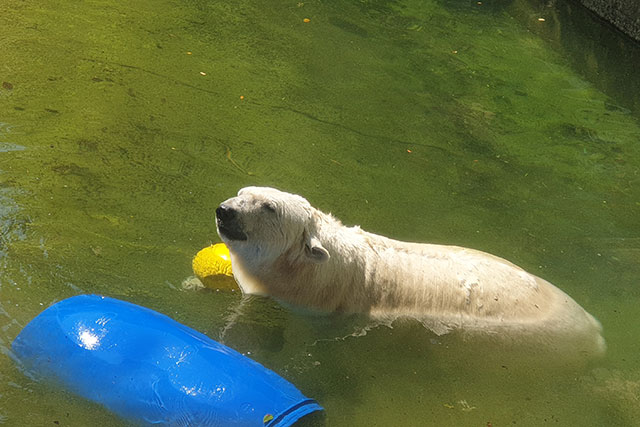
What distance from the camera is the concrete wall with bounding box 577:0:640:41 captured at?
10656mm

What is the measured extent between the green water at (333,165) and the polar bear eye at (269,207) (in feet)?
2.38

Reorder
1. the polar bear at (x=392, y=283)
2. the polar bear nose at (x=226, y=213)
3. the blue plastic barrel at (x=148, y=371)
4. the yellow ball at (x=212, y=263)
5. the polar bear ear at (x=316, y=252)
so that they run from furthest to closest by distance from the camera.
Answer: the yellow ball at (x=212, y=263) < the polar bear at (x=392, y=283) < the polar bear ear at (x=316, y=252) < the polar bear nose at (x=226, y=213) < the blue plastic barrel at (x=148, y=371)

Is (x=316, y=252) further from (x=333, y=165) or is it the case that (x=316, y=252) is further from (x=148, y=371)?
(x=333, y=165)

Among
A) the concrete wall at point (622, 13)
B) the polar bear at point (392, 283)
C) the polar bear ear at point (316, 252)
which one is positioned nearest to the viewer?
the polar bear ear at point (316, 252)

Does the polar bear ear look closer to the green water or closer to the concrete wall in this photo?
the green water

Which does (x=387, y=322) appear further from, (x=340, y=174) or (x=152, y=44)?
(x=152, y=44)

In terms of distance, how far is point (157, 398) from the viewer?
3863 mm

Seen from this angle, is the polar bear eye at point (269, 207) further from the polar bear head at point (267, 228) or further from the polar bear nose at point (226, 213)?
the polar bear nose at point (226, 213)

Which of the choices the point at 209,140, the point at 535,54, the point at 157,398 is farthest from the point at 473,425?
the point at 535,54

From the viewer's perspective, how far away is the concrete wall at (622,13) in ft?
35.0

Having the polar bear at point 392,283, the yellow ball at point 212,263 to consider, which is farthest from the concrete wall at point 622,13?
the yellow ball at point 212,263

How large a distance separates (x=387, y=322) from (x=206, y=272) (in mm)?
1350

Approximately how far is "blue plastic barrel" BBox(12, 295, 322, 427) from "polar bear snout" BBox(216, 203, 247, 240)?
906 millimetres

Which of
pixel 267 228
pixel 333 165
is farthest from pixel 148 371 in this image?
pixel 333 165
